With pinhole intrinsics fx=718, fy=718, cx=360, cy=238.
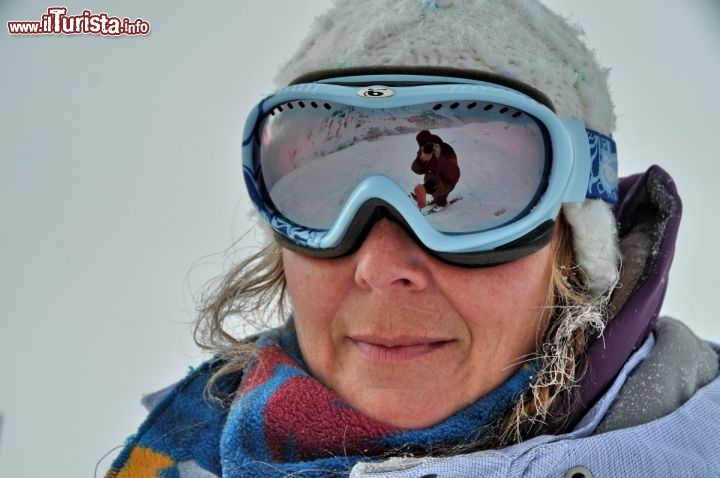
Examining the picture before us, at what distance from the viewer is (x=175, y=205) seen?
2.69 metres

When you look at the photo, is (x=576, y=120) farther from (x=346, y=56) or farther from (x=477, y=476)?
(x=477, y=476)

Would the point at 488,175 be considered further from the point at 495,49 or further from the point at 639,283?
the point at 639,283

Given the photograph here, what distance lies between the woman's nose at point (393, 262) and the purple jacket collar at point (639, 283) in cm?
37

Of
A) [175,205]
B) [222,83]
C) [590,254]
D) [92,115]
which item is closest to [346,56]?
[590,254]

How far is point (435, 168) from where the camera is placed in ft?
4.37

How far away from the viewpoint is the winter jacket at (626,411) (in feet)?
3.84

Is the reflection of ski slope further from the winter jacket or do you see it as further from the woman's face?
the winter jacket

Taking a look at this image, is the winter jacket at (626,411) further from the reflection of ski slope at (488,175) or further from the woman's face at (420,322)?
the reflection of ski slope at (488,175)

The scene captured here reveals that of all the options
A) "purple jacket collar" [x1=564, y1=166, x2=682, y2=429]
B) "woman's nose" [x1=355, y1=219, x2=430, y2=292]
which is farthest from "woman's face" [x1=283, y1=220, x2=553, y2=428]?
"purple jacket collar" [x1=564, y1=166, x2=682, y2=429]

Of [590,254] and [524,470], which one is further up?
[590,254]

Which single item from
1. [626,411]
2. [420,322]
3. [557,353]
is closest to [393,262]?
[420,322]

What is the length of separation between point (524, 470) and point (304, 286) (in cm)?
55

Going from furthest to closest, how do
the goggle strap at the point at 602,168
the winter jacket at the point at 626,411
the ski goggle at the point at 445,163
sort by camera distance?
1. the goggle strap at the point at 602,168
2. the ski goggle at the point at 445,163
3. the winter jacket at the point at 626,411

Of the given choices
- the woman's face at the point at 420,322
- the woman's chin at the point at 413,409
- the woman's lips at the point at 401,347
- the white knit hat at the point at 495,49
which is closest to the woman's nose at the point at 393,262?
the woman's face at the point at 420,322
